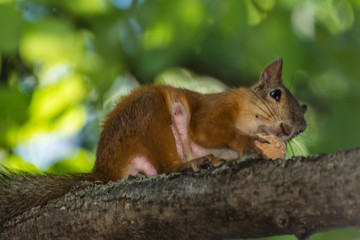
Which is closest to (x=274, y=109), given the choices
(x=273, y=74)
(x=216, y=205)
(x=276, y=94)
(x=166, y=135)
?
(x=276, y=94)

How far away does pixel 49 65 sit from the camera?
14.5 feet

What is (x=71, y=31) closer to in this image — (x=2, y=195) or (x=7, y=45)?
(x=7, y=45)

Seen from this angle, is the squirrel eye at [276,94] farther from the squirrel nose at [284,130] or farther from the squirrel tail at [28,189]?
the squirrel tail at [28,189]

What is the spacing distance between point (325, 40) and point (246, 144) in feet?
4.26

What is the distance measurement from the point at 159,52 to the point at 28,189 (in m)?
1.89

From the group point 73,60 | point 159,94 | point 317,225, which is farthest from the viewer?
point 73,60

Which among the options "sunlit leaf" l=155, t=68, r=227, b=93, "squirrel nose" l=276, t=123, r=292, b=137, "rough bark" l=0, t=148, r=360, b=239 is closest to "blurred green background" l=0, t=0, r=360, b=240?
"sunlit leaf" l=155, t=68, r=227, b=93

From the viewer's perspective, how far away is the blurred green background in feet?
12.8

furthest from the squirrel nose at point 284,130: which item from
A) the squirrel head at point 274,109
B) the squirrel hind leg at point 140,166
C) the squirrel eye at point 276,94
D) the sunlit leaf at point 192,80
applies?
the sunlit leaf at point 192,80

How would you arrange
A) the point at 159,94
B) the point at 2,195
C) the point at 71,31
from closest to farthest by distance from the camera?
1. the point at 2,195
2. the point at 159,94
3. the point at 71,31

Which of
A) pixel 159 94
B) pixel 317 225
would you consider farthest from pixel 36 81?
pixel 317 225

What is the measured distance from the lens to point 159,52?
14.8 feet

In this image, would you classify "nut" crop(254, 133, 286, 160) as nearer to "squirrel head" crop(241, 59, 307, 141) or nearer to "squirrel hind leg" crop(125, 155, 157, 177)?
"squirrel head" crop(241, 59, 307, 141)

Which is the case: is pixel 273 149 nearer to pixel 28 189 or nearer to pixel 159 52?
pixel 28 189
